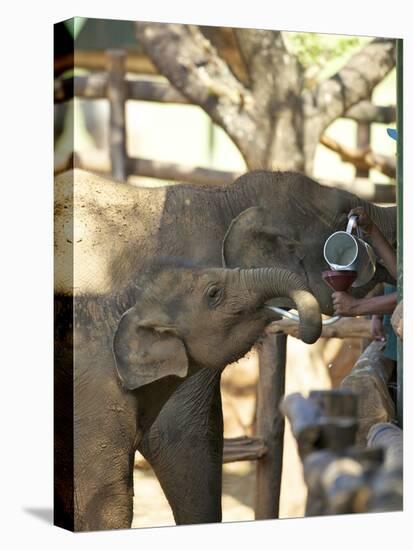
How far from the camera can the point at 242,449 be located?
18.7ft

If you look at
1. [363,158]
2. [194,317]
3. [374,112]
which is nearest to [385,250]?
[363,158]

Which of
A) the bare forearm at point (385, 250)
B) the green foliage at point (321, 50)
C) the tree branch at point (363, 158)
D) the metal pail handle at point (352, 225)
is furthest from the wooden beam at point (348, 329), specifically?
the green foliage at point (321, 50)

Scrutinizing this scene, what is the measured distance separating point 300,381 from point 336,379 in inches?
6.4

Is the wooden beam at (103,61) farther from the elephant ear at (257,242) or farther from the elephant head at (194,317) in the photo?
the elephant head at (194,317)

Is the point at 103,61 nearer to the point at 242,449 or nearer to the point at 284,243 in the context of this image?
the point at 284,243

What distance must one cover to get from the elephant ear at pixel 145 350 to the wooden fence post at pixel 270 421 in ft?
1.27

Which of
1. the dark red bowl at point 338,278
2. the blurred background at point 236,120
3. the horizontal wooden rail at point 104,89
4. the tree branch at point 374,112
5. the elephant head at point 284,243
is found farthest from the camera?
the tree branch at point 374,112

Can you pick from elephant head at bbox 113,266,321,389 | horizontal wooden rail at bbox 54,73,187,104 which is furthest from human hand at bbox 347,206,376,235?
horizontal wooden rail at bbox 54,73,187,104

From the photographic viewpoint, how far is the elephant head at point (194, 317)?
5.36m

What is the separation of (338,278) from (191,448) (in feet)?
3.13

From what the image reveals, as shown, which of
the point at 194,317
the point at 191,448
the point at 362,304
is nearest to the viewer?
the point at 194,317

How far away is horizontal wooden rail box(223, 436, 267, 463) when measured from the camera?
565cm

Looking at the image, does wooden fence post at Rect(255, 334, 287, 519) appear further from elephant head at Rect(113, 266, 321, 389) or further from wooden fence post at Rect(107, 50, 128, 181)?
wooden fence post at Rect(107, 50, 128, 181)

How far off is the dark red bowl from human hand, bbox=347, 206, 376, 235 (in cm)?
22
